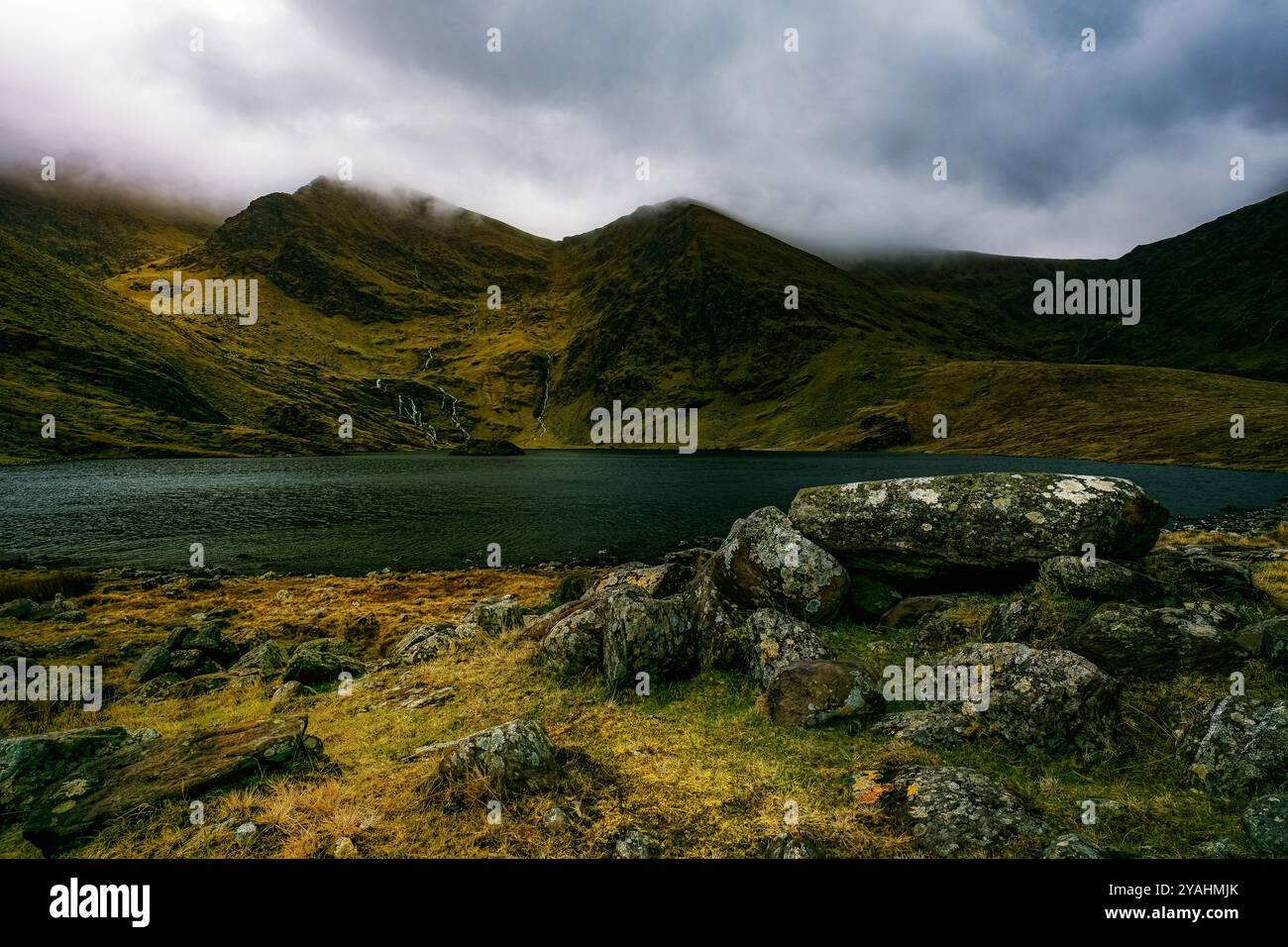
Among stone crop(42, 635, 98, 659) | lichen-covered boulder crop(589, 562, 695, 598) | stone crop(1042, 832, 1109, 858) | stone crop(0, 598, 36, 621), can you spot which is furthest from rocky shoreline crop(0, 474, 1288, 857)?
stone crop(0, 598, 36, 621)

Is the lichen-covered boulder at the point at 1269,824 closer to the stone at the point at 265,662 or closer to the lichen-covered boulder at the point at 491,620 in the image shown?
the lichen-covered boulder at the point at 491,620

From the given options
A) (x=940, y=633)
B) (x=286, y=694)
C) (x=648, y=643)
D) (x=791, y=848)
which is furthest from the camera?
(x=286, y=694)

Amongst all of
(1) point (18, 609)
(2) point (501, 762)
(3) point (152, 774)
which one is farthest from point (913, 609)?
(1) point (18, 609)

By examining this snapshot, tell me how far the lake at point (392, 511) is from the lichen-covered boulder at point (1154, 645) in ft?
95.7

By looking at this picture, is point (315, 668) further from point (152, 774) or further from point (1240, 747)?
point (1240, 747)

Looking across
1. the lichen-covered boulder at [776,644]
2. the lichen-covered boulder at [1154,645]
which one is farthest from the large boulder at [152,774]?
the lichen-covered boulder at [1154,645]

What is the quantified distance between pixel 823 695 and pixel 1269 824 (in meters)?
4.68

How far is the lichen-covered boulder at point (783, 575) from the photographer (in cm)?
1212

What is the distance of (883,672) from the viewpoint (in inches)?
384

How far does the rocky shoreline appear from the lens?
20.1 ft

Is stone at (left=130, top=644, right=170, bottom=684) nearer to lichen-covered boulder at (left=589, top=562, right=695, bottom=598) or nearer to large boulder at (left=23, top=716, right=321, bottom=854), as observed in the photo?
large boulder at (left=23, top=716, right=321, bottom=854)

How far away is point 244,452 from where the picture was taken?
15838 cm
